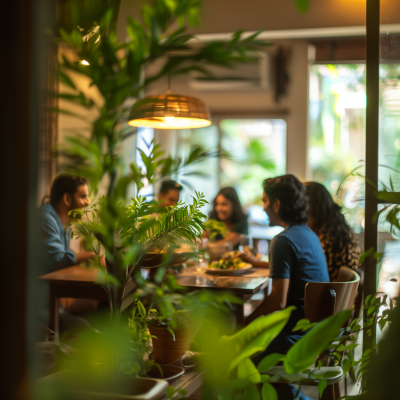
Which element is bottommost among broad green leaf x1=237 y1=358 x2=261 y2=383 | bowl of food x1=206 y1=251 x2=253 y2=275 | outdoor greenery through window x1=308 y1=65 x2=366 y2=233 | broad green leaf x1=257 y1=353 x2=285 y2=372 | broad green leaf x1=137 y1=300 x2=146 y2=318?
bowl of food x1=206 y1=251 x2=253 y2=275

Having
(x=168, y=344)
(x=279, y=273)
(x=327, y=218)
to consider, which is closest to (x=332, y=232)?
(x=327, y=218)

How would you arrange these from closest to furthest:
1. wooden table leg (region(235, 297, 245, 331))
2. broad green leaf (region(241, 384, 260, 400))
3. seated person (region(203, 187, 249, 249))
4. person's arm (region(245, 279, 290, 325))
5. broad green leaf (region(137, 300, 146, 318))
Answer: broad green leaf (region(241, 384, 260, 400))
broad green leaf (region(137, 300, 146, 318))
person's arm (region(245, 279, 290, 325))
wooden table leg (region(235, 297, 245, 331))
seated person (region(203, 187, 249, 249))

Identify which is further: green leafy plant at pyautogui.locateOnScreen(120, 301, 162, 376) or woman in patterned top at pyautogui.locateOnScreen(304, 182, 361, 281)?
woman in patterned top at pyautogui.locateOnScreen(304, 182, 361, 281)

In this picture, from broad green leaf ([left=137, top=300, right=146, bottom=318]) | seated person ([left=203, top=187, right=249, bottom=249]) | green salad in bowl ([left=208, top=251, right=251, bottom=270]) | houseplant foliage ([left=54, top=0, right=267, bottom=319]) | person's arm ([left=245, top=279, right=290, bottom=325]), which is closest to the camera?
houseplant foliage ([left=54, top=0, right=267, bottom=319])

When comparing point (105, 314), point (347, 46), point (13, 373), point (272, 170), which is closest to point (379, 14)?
point (105, 314)

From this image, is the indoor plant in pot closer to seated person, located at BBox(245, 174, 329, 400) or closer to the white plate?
seated person, located at BBox(245, 174, 329, 400)

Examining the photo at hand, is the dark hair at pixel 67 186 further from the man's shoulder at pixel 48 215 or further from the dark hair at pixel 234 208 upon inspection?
the dark hair at pixel 234 208

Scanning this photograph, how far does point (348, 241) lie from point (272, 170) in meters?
3.59

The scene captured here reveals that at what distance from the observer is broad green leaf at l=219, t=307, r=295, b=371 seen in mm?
916

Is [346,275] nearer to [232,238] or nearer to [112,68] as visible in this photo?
[232,238]

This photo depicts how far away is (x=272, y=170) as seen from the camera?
6227 millimetres

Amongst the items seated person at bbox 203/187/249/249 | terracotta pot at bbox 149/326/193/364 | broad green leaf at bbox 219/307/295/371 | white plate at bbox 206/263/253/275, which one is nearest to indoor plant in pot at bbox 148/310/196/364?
terracotta pot at bbox 149/326/193/364

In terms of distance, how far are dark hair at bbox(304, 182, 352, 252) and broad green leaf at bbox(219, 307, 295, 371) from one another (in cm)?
189

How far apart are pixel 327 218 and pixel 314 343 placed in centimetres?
195
